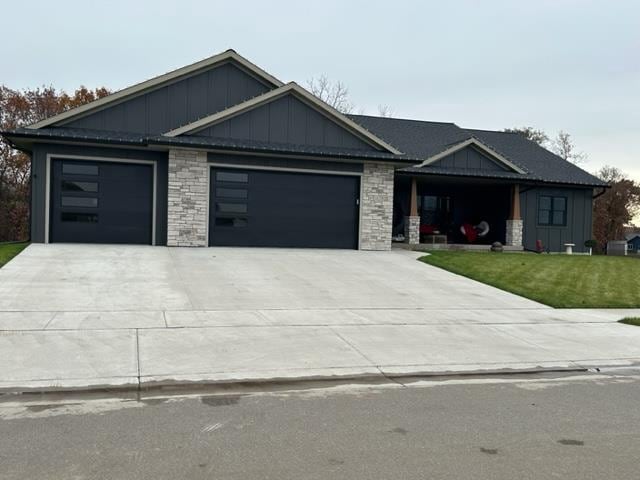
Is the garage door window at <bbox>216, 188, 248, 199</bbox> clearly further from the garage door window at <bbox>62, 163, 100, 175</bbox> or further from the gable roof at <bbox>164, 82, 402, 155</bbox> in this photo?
the garage door window at <bbox>62, 163, 100, 175</bbox>

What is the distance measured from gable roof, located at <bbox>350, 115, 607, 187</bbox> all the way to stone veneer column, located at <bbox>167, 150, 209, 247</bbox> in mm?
9019

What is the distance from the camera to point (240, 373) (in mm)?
6492

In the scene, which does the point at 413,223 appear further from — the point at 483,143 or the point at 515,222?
the point at 483,143

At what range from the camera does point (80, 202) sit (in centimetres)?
1769

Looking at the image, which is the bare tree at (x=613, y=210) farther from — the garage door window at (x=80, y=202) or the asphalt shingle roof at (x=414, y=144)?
the garage door window at (x=80, y=202)

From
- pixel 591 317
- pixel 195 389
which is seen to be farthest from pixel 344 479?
pixel 591 317

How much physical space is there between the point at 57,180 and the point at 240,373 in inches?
530

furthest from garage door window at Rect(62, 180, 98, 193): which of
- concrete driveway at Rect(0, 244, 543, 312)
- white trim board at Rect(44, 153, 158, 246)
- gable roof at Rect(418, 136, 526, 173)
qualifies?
gable roof at Rect(418, 136, 526, 173)

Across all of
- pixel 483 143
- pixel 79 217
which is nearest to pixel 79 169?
pixel 79 217

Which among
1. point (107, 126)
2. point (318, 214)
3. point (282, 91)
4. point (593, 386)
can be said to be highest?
point (282, 91)

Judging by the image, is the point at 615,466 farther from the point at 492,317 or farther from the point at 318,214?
the point at 318,214

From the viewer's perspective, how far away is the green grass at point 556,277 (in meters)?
12.8

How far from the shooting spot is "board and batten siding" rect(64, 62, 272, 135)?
1841cm

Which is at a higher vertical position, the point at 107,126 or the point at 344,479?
the point at 107,126
